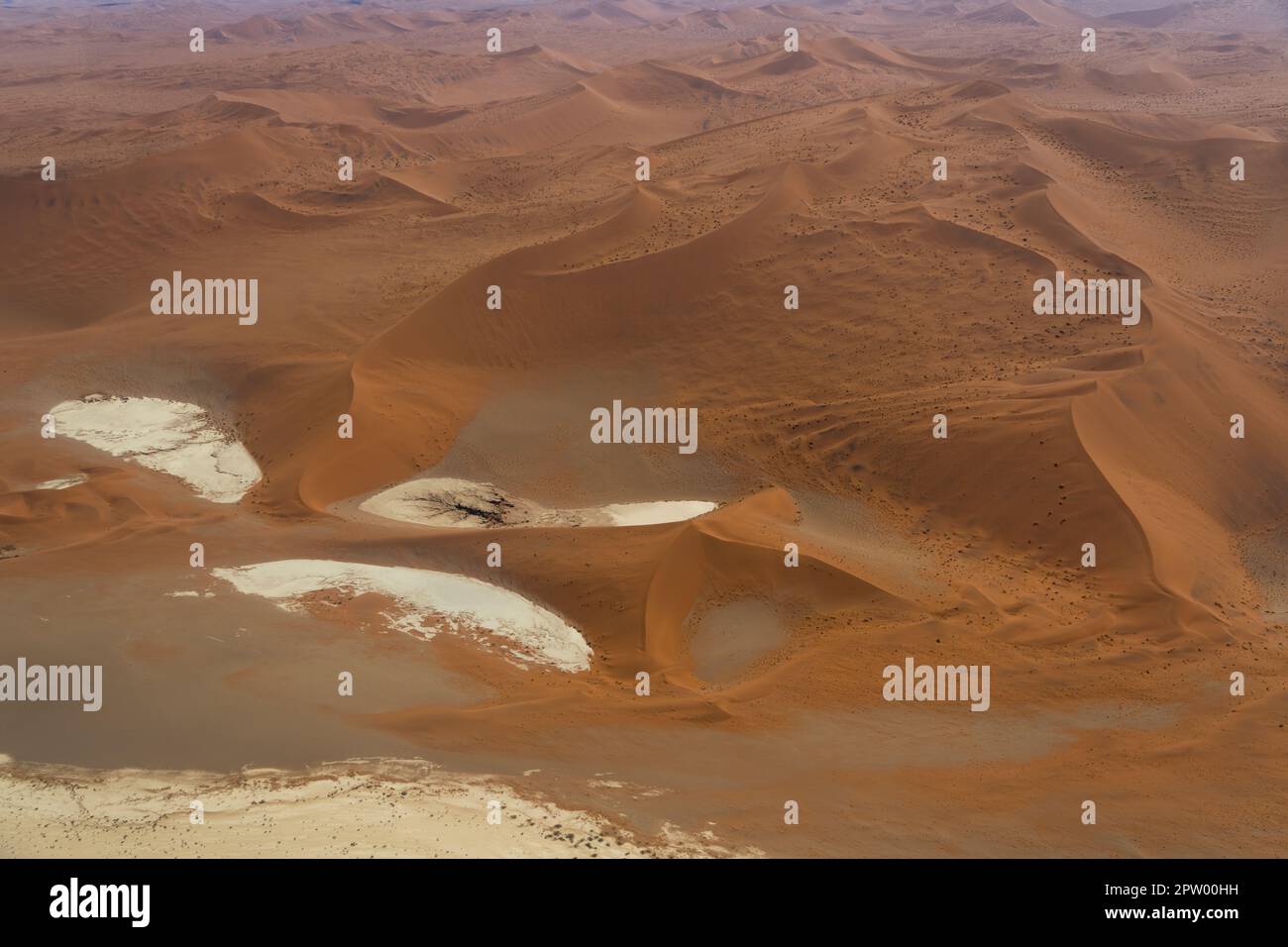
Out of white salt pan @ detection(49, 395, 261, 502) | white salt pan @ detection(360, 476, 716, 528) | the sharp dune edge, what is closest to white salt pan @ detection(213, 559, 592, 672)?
the sharp dune edge

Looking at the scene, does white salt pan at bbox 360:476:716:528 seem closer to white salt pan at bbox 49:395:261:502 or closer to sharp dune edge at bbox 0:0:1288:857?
sharp dune edge at bbox 0:0:1288:857

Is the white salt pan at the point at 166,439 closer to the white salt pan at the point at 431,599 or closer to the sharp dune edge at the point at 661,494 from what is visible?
the sharp dune edge at the point at 661,494

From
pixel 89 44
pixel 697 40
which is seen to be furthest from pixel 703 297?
pixel 89 44

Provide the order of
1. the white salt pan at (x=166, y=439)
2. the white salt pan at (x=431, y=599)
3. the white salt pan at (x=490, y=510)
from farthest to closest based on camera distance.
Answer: the white salt pan at (x=166, y=439) → the white salt pan at (x=490, y=510) → the white salt pan at (x=431, y=599)

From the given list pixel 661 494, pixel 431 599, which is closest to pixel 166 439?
pixel 431 599

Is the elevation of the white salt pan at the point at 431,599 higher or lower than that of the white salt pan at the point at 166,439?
lower

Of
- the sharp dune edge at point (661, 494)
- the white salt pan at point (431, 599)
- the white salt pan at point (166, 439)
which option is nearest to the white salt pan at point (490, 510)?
the sharp dune edge at point (661, 494)
